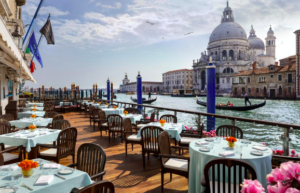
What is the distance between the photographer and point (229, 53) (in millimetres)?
70000

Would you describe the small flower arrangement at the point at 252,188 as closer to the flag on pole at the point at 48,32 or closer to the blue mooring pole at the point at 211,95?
the blue mooring pole at the point at 211,95

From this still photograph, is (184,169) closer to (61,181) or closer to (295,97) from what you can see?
(61,181)

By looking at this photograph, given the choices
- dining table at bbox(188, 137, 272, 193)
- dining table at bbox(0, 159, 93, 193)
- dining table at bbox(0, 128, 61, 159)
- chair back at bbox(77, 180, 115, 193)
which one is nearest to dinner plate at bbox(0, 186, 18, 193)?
dining table at bbox(0, 159, 93, 193)

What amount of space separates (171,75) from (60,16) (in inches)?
3231

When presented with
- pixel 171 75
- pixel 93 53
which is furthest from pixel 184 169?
pixel 171 75

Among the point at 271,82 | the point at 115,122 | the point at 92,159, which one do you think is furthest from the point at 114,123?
the point at 271,82

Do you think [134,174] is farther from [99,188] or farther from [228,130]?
[99,188]

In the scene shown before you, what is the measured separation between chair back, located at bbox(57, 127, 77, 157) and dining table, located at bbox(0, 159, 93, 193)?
50.3 inches

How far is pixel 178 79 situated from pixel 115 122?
3320 inches

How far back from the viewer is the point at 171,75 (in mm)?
93188

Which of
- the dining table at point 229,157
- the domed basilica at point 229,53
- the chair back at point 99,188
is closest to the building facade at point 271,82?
the domed basilica at point 229,53

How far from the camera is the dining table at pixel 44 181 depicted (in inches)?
69.3

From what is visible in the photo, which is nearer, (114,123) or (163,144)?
(163,144)

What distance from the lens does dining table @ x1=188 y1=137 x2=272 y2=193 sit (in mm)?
2316
